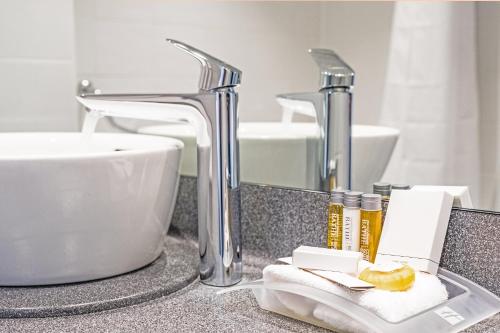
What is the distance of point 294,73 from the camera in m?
1.11

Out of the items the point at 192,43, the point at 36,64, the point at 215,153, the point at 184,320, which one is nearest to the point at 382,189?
the point at 215,153

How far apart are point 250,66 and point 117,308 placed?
1.69ft

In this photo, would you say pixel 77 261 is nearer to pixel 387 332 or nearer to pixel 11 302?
pixel 11 302

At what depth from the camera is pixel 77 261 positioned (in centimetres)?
90

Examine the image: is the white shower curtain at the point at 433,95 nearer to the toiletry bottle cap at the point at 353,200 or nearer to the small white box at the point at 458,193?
the small white box at the point at 458,193

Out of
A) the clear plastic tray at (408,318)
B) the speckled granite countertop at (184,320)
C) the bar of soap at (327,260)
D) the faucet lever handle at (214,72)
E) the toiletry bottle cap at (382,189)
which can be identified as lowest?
the speckled granite countertop at (184,320)

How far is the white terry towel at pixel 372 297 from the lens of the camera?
709 mm

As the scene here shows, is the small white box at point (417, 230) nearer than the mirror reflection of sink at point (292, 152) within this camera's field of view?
Yes

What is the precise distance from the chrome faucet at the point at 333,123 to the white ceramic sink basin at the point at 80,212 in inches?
9.6

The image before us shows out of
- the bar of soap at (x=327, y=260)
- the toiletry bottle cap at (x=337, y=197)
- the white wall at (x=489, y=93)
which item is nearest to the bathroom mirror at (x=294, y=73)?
the white wall at (x=489, y=93)

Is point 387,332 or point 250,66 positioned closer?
point 387,332

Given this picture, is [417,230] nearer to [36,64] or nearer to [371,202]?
[371,202]

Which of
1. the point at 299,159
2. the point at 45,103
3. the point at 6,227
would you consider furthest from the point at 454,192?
the point at 45,103

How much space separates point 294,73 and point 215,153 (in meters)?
0.28
